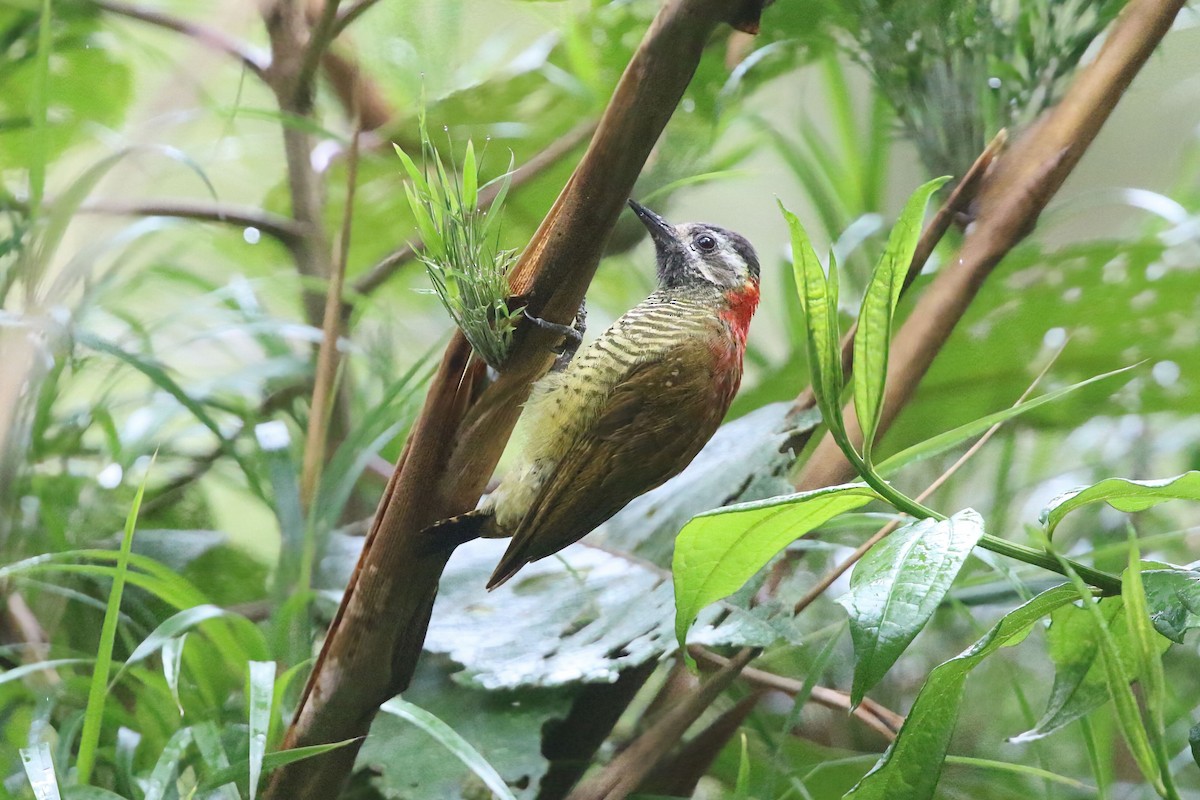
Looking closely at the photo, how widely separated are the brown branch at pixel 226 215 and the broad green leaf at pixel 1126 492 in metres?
1.24

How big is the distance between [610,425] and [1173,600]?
1.51ft

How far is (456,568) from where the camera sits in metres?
1.20

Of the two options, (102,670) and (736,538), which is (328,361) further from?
(736,538)

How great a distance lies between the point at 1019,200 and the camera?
1039 mm

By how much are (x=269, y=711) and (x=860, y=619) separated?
589mm

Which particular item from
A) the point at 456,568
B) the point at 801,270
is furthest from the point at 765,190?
the point at 801,270

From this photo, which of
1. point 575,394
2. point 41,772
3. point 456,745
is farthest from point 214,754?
point 575,394

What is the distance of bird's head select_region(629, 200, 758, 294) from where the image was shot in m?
0.99

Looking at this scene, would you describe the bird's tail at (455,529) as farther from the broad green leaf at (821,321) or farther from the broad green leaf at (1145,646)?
the broad green leaf at (1145,646)

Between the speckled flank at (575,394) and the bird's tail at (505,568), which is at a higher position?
the speckled flank at (575,394)

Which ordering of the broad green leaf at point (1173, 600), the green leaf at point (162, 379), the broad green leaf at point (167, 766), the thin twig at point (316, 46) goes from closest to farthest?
1. the broad green leaf at point (1173, 600)
2. the broad green leaf at point (167, 766)
3. the green leaf at point (162, 379)
4. the thin twig at point (316, 46)

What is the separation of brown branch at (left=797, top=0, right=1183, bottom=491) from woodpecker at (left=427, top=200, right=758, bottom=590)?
205 millimetres

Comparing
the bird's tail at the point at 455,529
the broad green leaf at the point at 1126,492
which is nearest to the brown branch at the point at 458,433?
the bird's tail at the point at 455,529

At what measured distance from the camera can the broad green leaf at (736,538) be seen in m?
0.59
